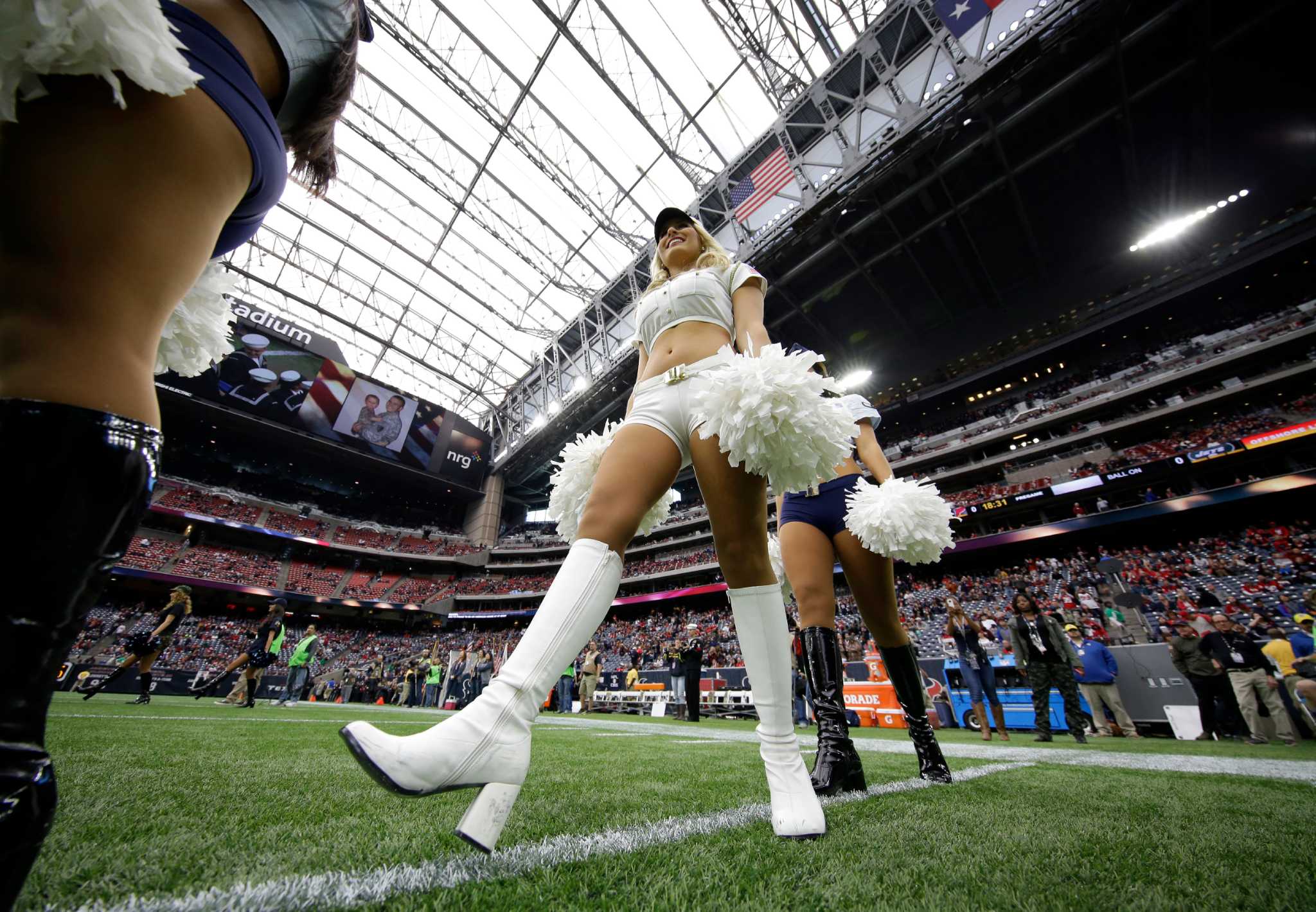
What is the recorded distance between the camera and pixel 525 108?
607 inches

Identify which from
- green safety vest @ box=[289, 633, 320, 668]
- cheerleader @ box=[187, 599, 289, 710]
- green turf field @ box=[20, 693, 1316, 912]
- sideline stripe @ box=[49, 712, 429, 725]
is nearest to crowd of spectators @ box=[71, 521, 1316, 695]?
green safety vest @ box=[289, 633, 320, 668]

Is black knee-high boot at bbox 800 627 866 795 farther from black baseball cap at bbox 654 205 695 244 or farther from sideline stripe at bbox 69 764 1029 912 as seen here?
black baseball cap at bbox 654 205 695 244

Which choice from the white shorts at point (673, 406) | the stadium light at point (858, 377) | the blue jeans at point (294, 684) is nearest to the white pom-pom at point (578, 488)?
the white shorts at point (673, 406)

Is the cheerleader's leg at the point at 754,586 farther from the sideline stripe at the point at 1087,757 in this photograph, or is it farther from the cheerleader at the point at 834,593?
the sideline stripe at the point at 1087,757

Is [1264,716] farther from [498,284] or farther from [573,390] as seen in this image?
[498,284]

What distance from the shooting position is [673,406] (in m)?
1.38

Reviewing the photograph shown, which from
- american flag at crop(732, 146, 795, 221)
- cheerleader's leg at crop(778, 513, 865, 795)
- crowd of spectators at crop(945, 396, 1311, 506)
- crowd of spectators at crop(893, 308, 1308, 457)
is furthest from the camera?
crowd of spectators at crop(893, 308, 1308, 457)

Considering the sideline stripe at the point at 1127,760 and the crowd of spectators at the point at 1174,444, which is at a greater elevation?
the crowd of spectators at the point at 1174,444

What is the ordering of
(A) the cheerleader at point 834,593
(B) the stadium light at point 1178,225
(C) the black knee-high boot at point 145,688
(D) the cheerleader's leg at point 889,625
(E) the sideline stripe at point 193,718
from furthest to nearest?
(B) the stadium light at point 1178,225, (C) the black knee-high boot at point 145,688, (E) the sideline stripe at point 193,718, (D) the cheerleader's leg at point 889,625, (A) the cheerleader at point 834,593

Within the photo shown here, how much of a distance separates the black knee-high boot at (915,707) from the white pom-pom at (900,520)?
1.52 feet

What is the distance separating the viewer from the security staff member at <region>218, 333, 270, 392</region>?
2420cm

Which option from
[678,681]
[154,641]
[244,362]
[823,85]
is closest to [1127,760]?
[678,681]

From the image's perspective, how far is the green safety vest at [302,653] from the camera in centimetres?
893

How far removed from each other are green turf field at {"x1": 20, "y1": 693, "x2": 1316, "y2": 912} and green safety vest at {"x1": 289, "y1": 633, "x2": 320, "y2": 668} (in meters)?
8.13
